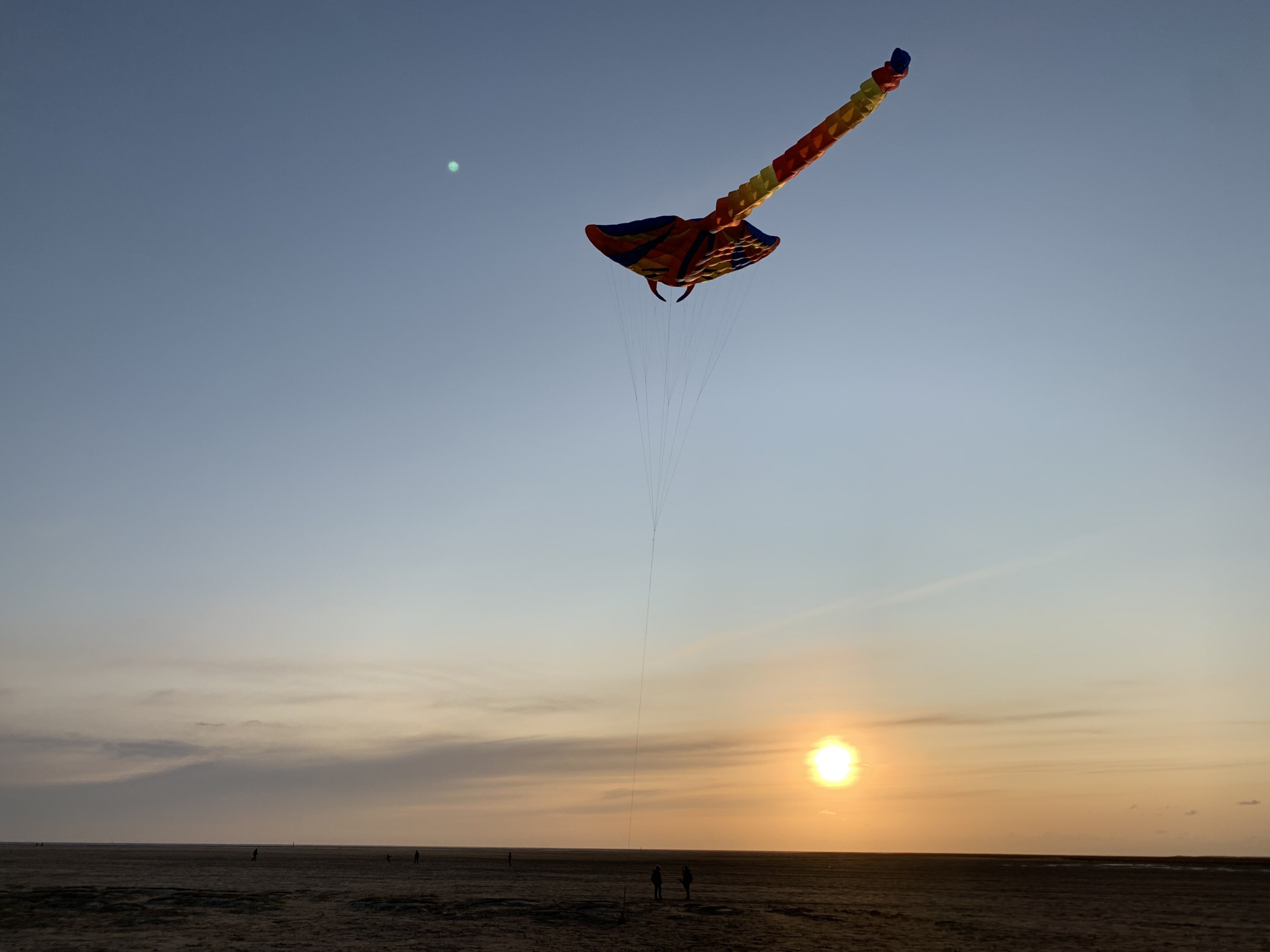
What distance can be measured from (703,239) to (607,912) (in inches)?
1004

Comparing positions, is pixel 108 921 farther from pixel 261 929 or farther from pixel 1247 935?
pixel 1247 935

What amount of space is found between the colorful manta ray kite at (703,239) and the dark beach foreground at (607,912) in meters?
19.5

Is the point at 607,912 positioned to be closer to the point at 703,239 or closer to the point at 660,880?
the point at 660,880

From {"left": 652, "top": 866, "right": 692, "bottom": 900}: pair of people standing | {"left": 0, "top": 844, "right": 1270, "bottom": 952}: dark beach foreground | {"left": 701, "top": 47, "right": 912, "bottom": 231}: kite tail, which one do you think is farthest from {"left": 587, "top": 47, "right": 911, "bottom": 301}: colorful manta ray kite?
{"left": 652, "top": 866, "right": 692, "bottom": 900}: pair of people standing

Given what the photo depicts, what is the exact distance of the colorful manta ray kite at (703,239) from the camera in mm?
22453

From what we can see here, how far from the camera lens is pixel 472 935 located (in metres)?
25.3

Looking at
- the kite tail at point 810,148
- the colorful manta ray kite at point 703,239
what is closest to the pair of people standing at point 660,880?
the colorful manta ray kite at point 703,239

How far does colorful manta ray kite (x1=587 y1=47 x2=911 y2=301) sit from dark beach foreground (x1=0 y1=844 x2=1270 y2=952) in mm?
19465

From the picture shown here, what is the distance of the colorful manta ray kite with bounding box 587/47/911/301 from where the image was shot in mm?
22453

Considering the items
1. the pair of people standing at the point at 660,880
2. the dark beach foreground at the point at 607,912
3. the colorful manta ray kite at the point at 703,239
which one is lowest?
the dark beach foreground at the point at 607,912

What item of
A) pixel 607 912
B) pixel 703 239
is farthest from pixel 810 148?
pixel 607 912

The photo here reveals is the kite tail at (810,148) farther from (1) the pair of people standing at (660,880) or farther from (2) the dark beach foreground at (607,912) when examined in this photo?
(1) the pair of people standing at (660,880)

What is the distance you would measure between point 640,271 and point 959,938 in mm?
22739

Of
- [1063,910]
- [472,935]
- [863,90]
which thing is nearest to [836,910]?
[1063,910]
